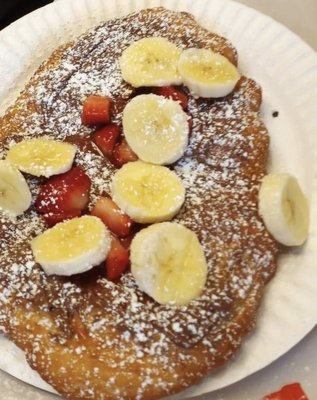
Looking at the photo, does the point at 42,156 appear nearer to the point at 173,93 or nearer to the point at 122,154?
the point at 122,154

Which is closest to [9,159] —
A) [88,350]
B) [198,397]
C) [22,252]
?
[22,252]

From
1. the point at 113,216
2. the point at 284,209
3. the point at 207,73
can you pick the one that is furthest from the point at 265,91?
the point at 113,216

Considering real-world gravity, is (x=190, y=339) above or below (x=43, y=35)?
below

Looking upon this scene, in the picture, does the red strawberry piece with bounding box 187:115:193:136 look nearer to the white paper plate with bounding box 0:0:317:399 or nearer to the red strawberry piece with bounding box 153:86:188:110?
the red strawberry piece with bounding box 153:86:188:110

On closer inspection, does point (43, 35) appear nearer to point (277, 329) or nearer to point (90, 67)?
point (90, 67)

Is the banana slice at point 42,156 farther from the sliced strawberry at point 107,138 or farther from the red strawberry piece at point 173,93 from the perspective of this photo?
the red strawberry piece at point 173,93

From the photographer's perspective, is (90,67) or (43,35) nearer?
→ (90,67)

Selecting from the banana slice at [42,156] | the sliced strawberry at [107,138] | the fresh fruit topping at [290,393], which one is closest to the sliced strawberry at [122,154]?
the sliced strawberry at [107,138]

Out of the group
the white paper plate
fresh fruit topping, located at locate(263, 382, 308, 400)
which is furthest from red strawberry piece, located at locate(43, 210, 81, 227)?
fresh fruit topping, located at locate(263, 382, 308, 400)
